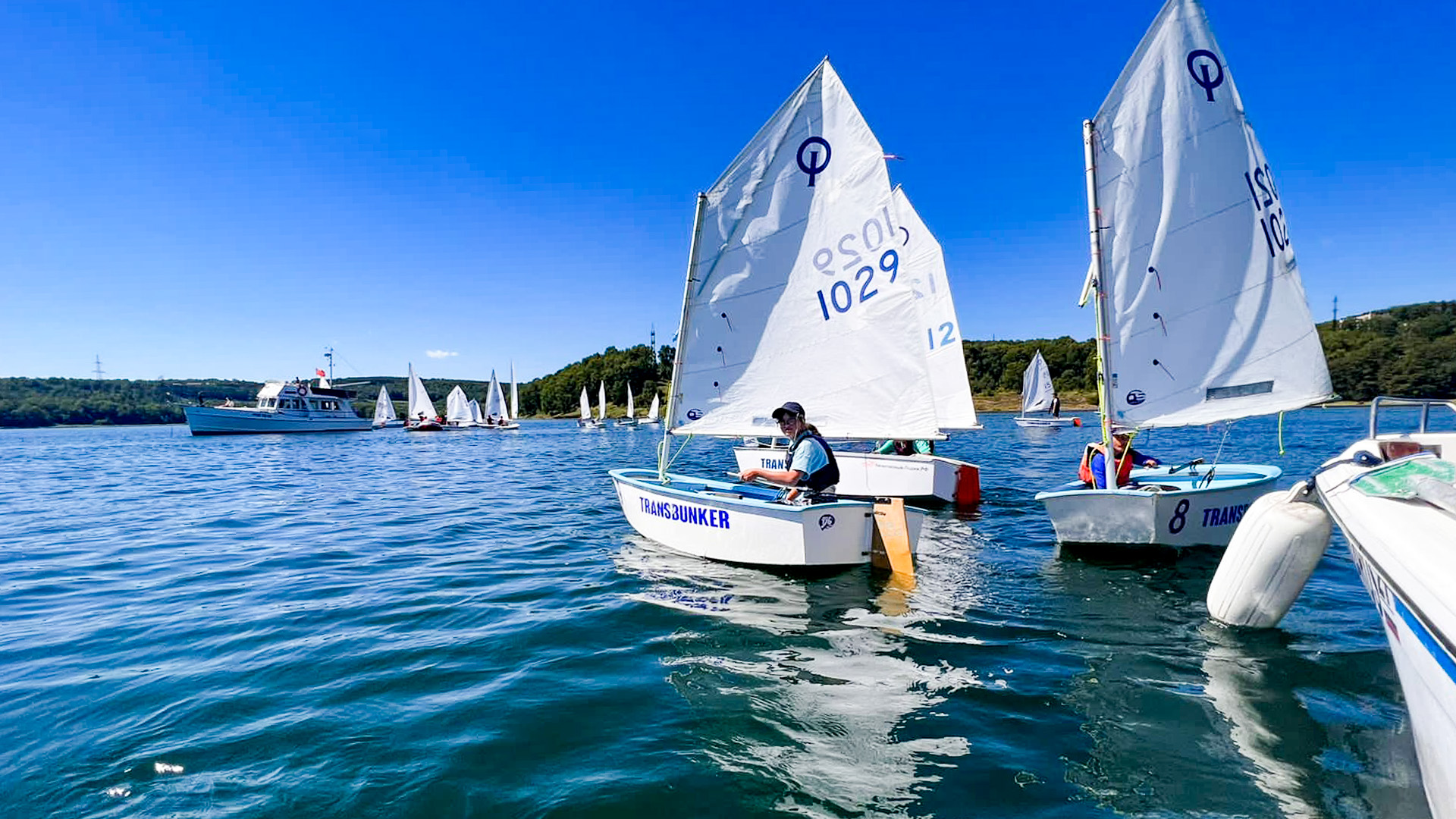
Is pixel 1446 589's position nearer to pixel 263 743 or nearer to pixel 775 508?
pixel 775 508

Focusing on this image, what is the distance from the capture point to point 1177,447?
2778 centimetres

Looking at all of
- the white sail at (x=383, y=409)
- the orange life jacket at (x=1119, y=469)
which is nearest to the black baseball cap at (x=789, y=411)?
the orange life jacket at (x=1119, y=469)

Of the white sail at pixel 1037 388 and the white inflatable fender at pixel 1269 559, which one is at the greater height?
the white sail at pixel 1037 388

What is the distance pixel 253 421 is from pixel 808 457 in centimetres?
8006

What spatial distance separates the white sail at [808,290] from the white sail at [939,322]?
8550mm

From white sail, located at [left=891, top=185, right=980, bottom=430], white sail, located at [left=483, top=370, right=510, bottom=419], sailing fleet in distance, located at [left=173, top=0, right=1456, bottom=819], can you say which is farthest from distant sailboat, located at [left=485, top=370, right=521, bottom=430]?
sailing fleet in distance, located at [left=173, top=0, right=1456, bottom=819]

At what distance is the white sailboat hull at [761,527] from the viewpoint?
28.5ft

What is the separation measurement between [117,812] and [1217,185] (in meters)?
14.7

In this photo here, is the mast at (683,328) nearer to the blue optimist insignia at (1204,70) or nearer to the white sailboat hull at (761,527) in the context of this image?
the white sailboat hull at (761,527)

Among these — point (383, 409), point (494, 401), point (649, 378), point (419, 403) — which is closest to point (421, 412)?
point (419, 403)

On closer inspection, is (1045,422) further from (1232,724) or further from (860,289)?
(1232,724)

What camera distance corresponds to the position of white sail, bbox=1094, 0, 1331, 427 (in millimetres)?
10078

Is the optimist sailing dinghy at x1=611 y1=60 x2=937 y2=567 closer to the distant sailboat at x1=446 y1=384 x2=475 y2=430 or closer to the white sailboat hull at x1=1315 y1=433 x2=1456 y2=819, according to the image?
the white sailboat hull at x1=1315 y1=433 x2=1456 y2=819

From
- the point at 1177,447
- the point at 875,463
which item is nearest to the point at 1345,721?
the point at 875,463
